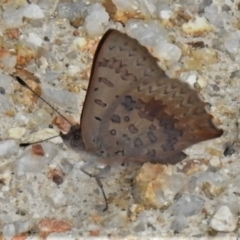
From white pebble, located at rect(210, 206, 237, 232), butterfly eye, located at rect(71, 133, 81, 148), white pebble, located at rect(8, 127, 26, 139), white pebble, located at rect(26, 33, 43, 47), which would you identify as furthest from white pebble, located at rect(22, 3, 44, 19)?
white pebble, located at rect(210, 206, 237, 232)

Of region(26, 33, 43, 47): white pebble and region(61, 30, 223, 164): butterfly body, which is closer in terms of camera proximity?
region(61, 30, 223, 164): butterfly body

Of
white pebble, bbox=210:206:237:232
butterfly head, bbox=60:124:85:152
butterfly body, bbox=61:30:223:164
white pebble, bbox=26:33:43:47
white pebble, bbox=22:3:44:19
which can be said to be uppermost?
butterfly body, bbox=61:30:223:164

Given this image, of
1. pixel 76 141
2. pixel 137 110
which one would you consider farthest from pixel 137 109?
pixel 76 141

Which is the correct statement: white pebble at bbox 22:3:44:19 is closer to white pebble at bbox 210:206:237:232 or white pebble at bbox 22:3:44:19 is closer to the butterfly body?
the butterfly body

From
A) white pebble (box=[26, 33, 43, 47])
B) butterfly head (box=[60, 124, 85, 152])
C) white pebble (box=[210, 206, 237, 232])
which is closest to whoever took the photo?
white pebble (box=[210, 206, 237, 232])

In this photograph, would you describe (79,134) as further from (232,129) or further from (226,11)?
(226,11)

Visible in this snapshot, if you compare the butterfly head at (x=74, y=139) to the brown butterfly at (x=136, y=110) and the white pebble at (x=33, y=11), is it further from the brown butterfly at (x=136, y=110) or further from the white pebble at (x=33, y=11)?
the white pebble at (x=33, y=11)
